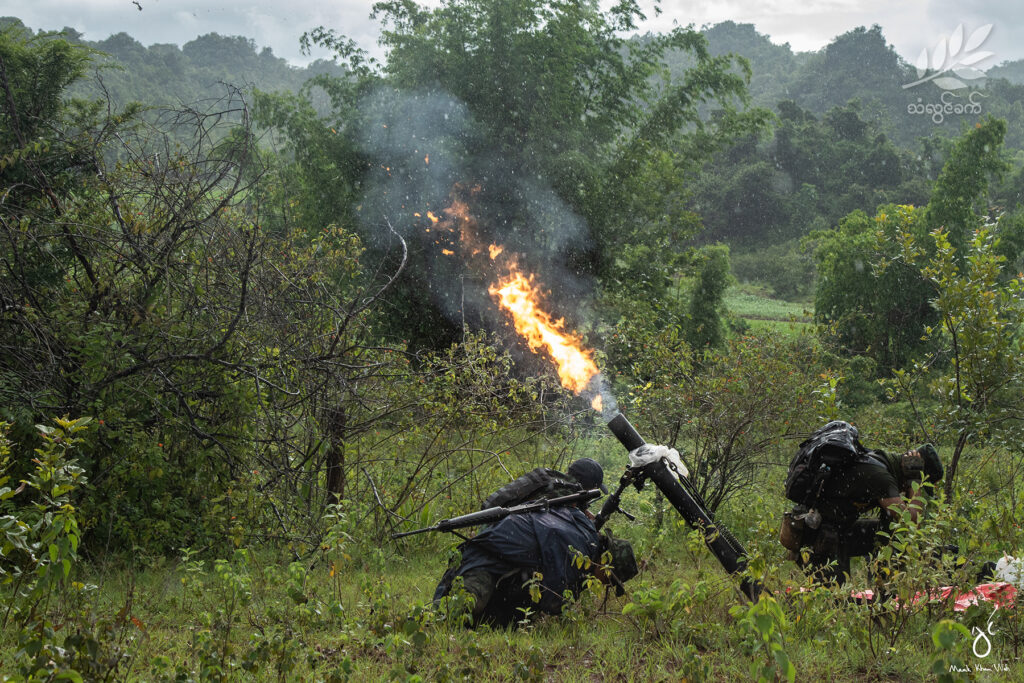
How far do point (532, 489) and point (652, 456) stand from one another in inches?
39.0

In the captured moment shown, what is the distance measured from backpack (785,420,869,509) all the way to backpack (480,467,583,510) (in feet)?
5.43

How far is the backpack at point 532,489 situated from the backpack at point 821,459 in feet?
5.43

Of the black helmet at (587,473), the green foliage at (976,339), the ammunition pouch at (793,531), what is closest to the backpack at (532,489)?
the black helmet at (587,473)

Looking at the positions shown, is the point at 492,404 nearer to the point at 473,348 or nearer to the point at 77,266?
the point at 473,348

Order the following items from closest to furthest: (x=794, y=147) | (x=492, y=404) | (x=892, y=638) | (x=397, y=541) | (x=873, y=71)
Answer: (x=892, y=638)
(x=397, y=541)
(x=492, y=404)
(x=794, y=147)
(x=873, y=71)

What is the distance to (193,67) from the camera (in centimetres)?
6012

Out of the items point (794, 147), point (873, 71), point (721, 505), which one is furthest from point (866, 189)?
point (721, 505)

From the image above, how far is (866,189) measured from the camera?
46.8m

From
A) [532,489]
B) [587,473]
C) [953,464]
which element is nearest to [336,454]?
[532,489]

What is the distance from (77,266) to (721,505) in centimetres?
700

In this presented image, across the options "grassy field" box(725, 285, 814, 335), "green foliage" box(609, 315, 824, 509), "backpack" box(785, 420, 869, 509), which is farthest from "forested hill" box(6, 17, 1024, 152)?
"backpack" box(785, 420, 869, 509)

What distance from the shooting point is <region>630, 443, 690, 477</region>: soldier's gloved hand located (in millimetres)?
5301

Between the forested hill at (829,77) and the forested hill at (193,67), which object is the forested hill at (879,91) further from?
the forested hill at (193,67)

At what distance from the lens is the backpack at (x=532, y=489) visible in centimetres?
579
